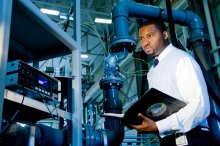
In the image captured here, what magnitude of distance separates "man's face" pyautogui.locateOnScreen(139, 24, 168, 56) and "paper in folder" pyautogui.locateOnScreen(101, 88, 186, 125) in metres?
0.40

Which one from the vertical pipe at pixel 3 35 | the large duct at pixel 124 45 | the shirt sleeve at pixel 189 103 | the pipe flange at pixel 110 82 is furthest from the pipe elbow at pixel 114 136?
the vertical pipe at pixel 3 35

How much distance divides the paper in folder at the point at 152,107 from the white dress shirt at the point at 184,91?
0.14 feet

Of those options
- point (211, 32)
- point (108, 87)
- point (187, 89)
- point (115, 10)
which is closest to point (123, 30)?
point (115, 10)

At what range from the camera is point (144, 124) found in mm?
1184

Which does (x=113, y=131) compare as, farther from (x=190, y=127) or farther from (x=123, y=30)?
(x=190, y=127)

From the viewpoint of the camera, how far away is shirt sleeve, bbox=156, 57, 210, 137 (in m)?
1.11

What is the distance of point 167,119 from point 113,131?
2.91ft

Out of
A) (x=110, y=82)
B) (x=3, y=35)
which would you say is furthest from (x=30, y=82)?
(x=110, y=82)

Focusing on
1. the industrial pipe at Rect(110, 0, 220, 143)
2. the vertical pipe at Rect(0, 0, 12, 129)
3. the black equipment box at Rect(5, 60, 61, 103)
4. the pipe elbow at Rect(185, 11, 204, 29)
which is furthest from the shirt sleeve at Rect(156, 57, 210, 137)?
the pipe elbow at Rect(185, 11, 204, 29)

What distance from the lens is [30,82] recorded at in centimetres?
102

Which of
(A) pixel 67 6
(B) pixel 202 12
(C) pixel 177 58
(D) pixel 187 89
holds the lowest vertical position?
(D) pixel 187 89

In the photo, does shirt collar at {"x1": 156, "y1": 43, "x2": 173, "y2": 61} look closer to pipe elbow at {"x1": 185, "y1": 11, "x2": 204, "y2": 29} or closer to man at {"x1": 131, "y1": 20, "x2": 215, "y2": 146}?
Answer: man at {"x1": 131, "y1": 20, "x2": 215, "y2": 146}

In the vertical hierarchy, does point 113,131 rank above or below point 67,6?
below

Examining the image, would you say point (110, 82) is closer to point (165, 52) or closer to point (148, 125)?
point (165, 52)
